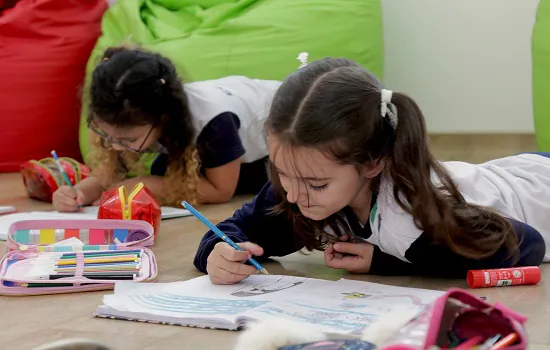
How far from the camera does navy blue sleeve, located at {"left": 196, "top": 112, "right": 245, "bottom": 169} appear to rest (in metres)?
2.29

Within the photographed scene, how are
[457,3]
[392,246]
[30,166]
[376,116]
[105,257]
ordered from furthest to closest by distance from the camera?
[457,3] < [30,166] < [105,257] < [392,246] < [376,116]

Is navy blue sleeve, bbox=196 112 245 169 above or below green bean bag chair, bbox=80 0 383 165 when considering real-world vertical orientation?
below

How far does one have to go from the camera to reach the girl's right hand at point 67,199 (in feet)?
7.29

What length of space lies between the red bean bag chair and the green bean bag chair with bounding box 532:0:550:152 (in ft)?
4.89

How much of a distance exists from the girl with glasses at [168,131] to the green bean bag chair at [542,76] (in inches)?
30.7

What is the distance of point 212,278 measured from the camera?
57.9 inches

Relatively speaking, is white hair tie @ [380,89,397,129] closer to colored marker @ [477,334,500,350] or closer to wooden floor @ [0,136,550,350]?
wooden floor @ [0,136,550,350]

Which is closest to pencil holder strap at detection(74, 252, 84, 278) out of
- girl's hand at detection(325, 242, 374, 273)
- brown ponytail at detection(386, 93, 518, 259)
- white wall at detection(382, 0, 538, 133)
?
girl's hand at detection(325, 242, 374, 273)

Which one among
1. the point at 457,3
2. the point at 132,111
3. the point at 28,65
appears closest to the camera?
the point at 132,111

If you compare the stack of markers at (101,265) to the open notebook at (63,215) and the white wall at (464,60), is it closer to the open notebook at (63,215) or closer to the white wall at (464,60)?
the open notebook at (63,215)

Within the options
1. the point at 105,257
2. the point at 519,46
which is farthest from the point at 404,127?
the point at 519,46

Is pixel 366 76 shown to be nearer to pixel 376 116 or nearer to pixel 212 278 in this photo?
pixel 376 116

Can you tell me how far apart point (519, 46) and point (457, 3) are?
0.27m

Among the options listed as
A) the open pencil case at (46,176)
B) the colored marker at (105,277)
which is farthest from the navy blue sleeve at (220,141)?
the colored marker at (105,277)
